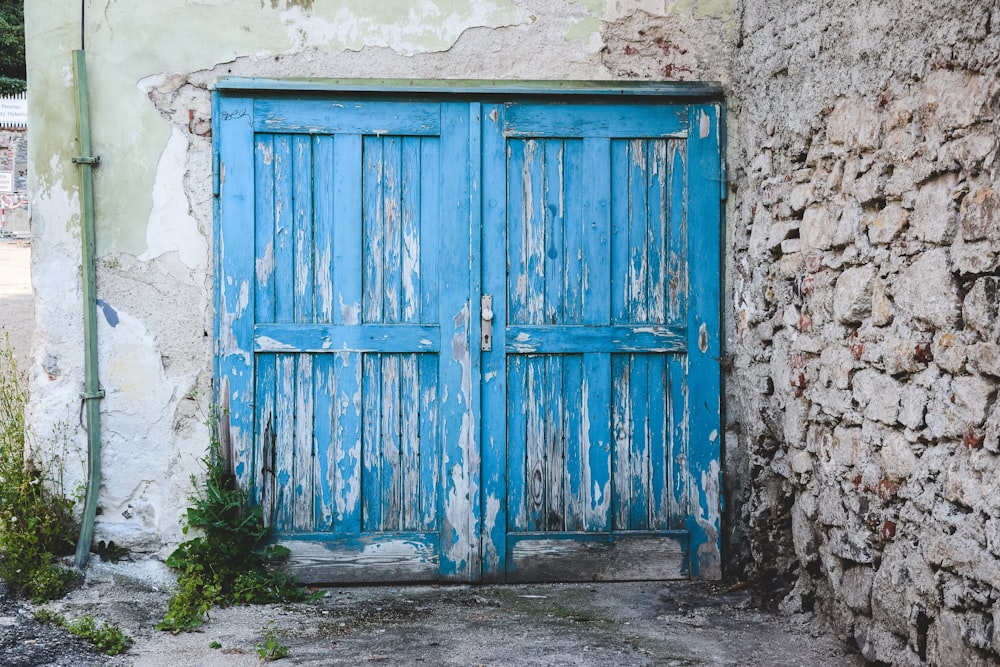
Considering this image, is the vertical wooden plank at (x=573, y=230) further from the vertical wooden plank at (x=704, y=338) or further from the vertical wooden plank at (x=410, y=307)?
the vertical wooden plank at (x=410, y=307)

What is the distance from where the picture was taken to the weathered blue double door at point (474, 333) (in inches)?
152

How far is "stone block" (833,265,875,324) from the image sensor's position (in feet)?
9.94

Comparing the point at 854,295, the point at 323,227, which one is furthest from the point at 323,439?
the point at 854,295

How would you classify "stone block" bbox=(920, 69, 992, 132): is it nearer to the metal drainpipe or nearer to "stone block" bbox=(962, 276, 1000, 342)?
"stone block" bbox=(962, 276, 1000, 342)

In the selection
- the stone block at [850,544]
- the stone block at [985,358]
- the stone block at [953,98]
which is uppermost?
the stone block at [953,98]

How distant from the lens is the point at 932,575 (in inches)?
105

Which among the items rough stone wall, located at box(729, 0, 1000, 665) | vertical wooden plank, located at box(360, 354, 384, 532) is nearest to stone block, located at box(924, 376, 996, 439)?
rough stone wall, located at box(729, 0, 1000, 665)

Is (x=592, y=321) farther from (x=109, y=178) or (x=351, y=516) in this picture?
(x=109, y=178)

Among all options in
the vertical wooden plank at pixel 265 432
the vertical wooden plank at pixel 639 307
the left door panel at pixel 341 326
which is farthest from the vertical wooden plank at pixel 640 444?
the vertical wooden plank at pixel 265 432

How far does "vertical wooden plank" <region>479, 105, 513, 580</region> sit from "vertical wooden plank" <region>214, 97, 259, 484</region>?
972mm

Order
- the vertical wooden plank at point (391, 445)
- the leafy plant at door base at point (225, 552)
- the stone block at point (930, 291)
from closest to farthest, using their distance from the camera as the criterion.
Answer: the stone block at point (930, 291), the leafy plant at door base at point (225, 552), the vertical wooden plank at point (391, 445)

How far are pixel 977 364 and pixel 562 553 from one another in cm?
202

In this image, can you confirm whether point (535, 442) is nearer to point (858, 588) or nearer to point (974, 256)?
point (858, 588)

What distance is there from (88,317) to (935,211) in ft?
10.3
